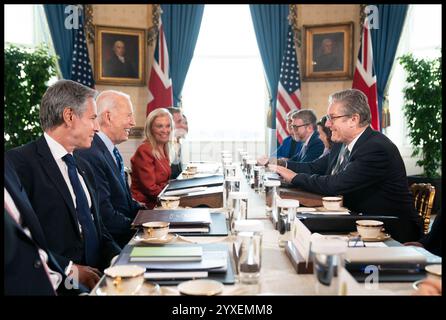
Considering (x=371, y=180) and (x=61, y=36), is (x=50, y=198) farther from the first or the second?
(x=61, y=36)

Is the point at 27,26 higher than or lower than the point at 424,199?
higher

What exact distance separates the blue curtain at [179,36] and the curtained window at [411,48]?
356cm

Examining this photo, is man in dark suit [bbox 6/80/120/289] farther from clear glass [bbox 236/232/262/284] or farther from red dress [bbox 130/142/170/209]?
red dress [bbox 130/142/170/209]

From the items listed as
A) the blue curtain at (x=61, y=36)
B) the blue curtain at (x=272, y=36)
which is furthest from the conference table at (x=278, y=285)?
the blue curtain at (x=272, y=36)

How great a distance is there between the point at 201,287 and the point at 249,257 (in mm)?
239

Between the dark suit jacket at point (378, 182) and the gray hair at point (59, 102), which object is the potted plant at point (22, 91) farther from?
the dark suit jacket at point (378, 182)

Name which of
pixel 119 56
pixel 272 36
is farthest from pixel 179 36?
pixel 272 36

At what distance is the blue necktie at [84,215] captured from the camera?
2553mm

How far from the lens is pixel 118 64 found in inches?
351

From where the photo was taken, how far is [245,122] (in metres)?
9.28

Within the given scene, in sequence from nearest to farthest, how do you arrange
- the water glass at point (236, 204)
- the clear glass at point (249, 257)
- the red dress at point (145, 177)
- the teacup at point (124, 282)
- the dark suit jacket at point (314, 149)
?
the teacup at point (124, 282), the clear glass at point (249, 257), the water glass at point (236, 204), the red dress at point (145, 177), the dark suit jacket at point (314, 149)

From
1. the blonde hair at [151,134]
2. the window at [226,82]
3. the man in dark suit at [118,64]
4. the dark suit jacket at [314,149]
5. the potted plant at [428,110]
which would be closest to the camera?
the blonde hair at [151,134]

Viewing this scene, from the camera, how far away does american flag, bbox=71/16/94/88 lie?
27.4 ft

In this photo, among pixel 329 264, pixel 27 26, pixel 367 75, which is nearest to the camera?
pixel 329 264
